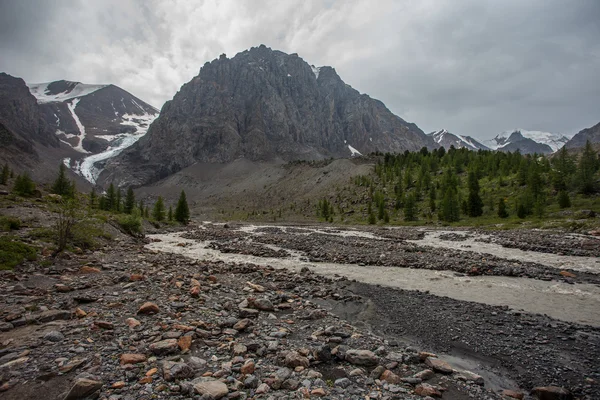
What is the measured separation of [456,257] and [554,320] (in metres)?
12.6

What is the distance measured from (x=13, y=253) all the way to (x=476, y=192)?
255 feet

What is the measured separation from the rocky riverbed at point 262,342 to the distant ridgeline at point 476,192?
55.0 m

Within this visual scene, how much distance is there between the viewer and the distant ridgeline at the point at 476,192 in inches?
2324

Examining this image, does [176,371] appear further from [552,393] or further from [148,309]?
[552,393]

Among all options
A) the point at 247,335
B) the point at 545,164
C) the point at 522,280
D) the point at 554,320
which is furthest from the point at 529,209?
the point at 247,335

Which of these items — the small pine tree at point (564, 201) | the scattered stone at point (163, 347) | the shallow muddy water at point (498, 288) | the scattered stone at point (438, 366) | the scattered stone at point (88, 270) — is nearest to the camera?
the scattered stone at point (163, 347)

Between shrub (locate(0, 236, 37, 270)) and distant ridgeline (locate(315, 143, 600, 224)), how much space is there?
218ft

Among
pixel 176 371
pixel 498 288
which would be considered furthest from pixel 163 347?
pixel 498 288

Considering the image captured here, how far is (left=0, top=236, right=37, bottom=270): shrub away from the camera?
12.2 m

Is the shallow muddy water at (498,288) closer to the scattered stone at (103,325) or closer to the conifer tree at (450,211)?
the scattered stone at (103,325)

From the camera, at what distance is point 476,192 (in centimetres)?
6781

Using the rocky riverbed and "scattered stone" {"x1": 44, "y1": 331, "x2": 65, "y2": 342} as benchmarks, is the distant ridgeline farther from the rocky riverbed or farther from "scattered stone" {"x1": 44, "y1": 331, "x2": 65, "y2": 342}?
"scattered stone" {"x1": 44, "y1": 331, "x2": 65, "y2": 342}

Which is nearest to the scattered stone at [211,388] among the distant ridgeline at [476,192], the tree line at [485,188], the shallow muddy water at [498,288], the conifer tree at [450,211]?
the shallow muddy water at [498,288]

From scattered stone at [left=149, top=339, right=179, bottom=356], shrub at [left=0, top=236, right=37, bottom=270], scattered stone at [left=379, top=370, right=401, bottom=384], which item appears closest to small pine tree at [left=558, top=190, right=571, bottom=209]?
scattered stone at [left=379, top=370, right=401, bottom=384]
